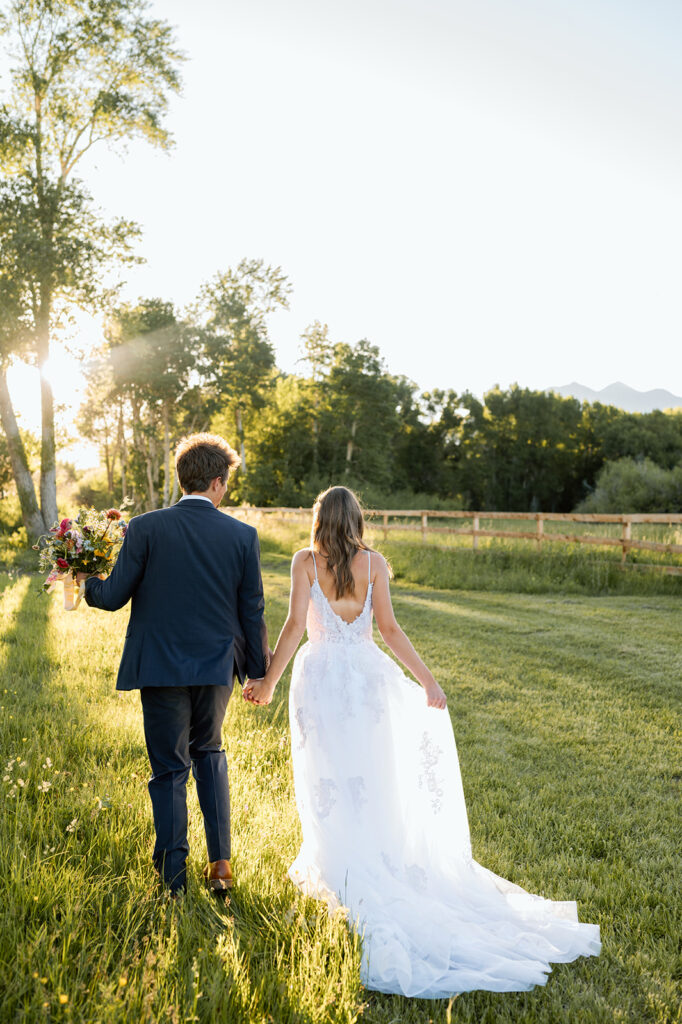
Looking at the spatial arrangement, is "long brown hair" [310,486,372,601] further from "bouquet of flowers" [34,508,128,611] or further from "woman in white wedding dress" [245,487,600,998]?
"bouquet of flowers" [34,508,128,611]

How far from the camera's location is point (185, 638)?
114 inches

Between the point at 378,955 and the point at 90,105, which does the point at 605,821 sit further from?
the point at 90,105

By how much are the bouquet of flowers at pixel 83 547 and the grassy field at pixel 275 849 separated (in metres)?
1.08

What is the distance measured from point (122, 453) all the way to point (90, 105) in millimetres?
23908

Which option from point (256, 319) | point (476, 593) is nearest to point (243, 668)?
point (476, 593)

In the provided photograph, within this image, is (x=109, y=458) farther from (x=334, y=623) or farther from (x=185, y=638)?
(x=185, y=638)

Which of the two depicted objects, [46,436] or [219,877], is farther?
[46,436]

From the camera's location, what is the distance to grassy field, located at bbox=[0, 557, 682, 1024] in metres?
2.26

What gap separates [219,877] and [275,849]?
47 cm

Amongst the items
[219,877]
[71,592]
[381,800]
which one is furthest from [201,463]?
[219,877]

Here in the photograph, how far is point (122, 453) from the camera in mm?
40625

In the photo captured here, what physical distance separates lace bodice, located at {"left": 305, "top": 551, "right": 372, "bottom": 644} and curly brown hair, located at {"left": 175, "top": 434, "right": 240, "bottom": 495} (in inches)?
24.1

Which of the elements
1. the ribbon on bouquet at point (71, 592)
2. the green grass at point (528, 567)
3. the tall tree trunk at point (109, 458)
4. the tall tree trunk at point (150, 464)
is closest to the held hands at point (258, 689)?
the ribbon on bouquet at point (71, 592)

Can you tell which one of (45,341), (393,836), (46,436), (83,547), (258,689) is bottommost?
(393,836)
